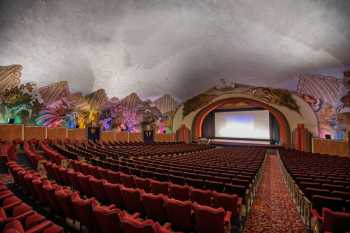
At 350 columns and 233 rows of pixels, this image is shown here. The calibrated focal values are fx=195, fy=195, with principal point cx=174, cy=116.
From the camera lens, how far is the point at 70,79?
16297mm

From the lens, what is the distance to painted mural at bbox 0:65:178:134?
1419 centimetres

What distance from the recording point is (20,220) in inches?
97.8

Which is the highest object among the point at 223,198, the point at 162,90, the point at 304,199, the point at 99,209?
the point at 162,90

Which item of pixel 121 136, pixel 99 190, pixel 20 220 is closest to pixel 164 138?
pixel 121 136

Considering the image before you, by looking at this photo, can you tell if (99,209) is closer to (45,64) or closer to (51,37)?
(51,37)

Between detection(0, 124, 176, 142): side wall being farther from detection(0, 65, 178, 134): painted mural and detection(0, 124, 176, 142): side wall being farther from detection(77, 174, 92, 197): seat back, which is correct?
detection(77, 174, 92, 197): seat back

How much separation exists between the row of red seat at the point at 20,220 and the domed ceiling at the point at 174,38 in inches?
367

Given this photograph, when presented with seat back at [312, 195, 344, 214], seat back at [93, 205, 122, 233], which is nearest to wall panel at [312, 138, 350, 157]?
seat back at [312, 195, 344, 214]

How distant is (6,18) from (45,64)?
14.7 ft

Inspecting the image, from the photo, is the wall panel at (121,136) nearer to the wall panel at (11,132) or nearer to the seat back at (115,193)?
the wall panel at (11,132)

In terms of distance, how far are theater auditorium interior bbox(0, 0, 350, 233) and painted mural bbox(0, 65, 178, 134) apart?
108 mm

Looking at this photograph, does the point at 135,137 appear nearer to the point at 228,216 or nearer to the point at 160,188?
the point at 160,188

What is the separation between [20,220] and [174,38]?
1229 cm

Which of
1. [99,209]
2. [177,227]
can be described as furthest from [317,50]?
[99,209]
